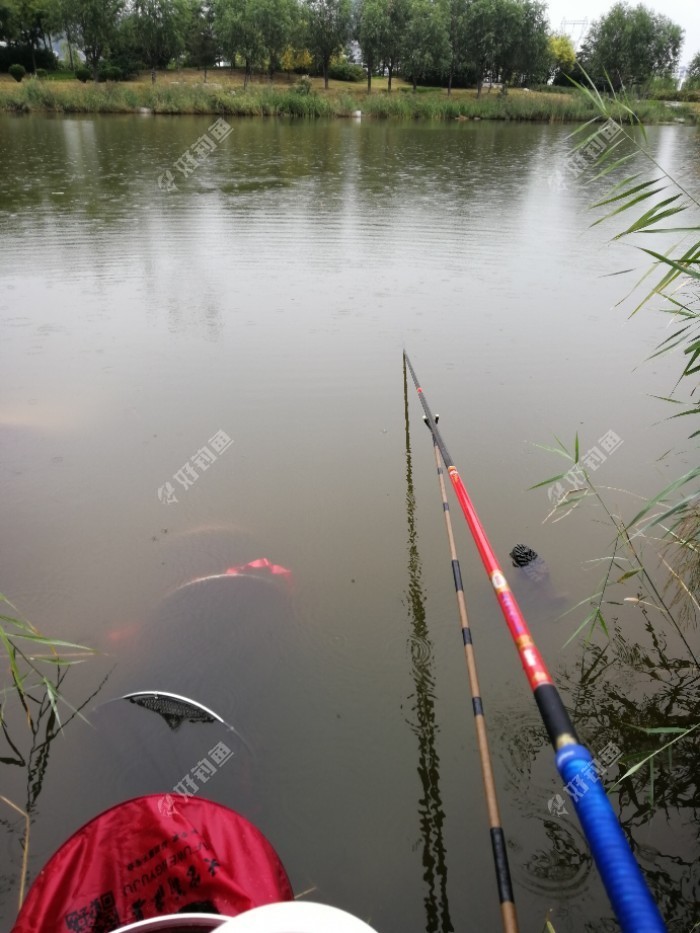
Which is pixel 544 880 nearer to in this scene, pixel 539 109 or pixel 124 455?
pixel 124 455

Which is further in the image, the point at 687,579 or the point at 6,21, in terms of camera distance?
the point at 6,21

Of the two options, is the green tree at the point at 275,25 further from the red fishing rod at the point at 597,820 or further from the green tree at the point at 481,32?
the red fishing rod at the point at 597,820

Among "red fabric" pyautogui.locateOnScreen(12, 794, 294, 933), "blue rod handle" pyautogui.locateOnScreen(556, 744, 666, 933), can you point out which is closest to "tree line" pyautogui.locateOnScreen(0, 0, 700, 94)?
"red fabric" pyautogui.locateOnScreen(12, 794, 294, 933)

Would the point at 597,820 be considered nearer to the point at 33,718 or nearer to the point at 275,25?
the point at 33,718

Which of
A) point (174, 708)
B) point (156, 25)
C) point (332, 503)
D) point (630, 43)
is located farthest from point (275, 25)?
point (174, 708)

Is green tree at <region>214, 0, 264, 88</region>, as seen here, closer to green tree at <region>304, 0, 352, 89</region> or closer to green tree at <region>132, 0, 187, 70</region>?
green tree at <region>132, 0, 187, 70</region>

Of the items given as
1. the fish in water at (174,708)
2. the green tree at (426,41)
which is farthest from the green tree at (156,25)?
the fish in water at (174,708)

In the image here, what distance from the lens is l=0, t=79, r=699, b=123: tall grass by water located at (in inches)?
1130

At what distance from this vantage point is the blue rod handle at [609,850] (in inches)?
36.0

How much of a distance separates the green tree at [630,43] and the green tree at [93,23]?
3432 cm

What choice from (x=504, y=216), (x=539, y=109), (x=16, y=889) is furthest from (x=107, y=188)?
(x=539, y=109)

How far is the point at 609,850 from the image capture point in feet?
3.23

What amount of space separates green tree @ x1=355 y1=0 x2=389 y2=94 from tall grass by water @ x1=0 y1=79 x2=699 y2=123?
496 inches

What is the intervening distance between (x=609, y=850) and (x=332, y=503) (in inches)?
121
